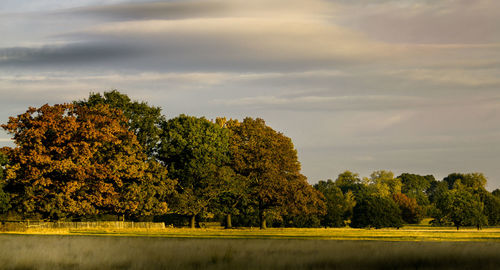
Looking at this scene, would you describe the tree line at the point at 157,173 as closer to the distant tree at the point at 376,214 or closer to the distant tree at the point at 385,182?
the distant tree at the point at 376,214

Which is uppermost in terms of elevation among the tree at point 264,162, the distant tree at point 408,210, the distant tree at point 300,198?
the tree at point 264,162

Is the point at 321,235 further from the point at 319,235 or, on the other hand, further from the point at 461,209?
Answer: the point at 461,209

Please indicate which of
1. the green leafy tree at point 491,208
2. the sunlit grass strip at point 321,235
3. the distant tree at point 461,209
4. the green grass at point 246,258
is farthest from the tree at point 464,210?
the green grass at point 246,258

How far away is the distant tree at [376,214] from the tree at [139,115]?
36531 mm

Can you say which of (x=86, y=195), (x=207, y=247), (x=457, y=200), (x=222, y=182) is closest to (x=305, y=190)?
(x=222, y=182)

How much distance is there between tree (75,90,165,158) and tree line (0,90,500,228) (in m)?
0.14

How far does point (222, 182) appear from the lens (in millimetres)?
73750

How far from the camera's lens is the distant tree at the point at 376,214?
88.4 metres

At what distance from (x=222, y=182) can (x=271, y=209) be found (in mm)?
9724

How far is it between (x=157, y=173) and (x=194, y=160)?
5687mm

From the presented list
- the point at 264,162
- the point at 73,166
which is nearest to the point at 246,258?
the point at 73,166

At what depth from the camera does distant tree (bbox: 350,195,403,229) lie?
8838 centimetres

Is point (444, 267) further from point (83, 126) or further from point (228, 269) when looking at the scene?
point (83, 126)

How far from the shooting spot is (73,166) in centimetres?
5969
